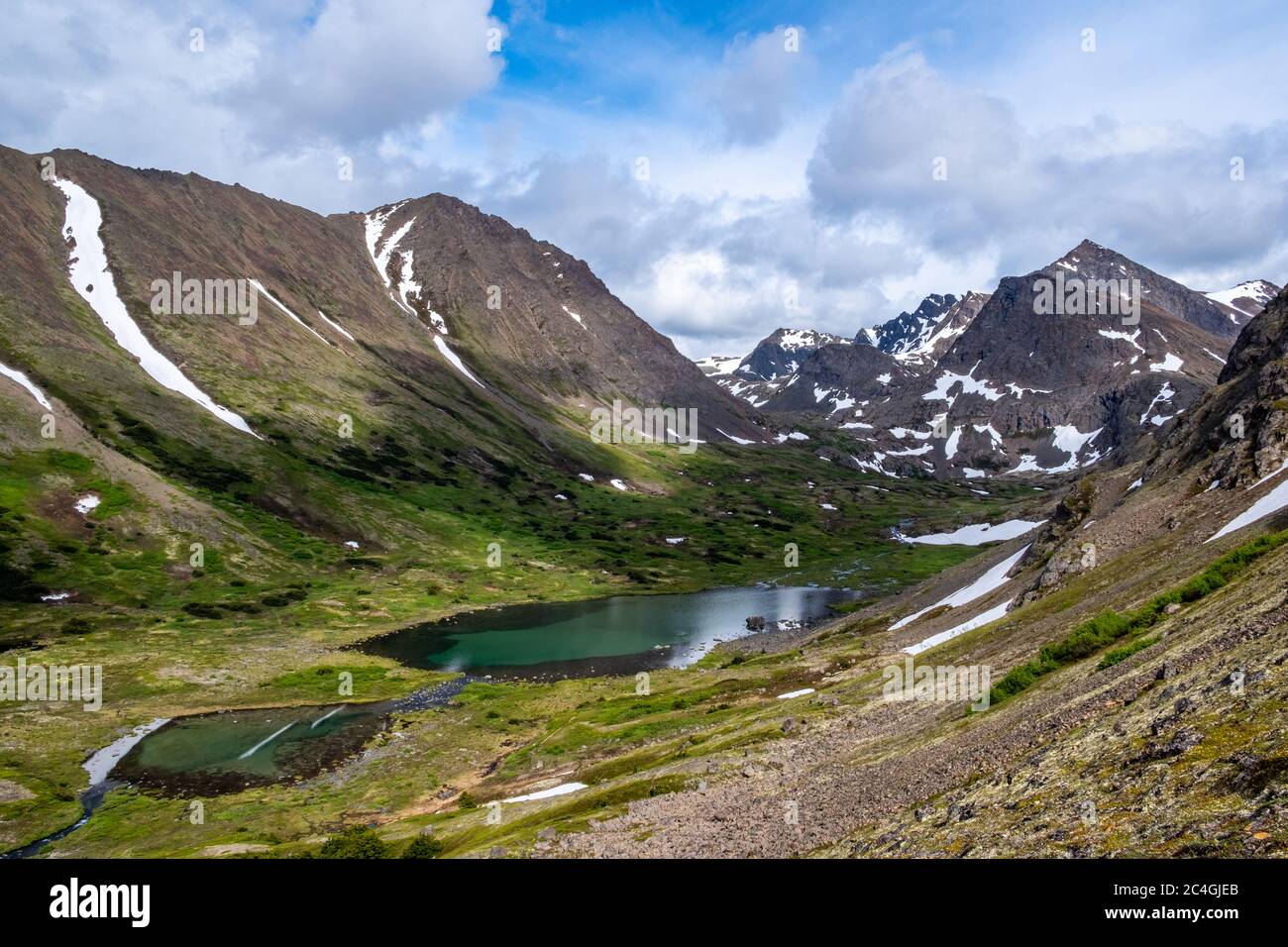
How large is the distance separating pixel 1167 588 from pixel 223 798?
6505 centimetres

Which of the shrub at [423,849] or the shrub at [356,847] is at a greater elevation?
the shrub at [356,847]

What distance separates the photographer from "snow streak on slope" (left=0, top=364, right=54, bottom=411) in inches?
5837

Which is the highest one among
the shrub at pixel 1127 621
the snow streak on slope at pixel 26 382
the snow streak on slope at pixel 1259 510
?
the snow streak on slope at pixel 26 382

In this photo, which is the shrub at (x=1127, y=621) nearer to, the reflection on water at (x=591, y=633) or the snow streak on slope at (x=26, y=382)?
the reflection on water at (x=591, y=633)

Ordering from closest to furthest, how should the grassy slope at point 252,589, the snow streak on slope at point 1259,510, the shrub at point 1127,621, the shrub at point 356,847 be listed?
the shrub at point 1127,621 < the shrub at point 356,847 < the snow streak on slope at point 1259,510 < the grassy slope at point 252,589

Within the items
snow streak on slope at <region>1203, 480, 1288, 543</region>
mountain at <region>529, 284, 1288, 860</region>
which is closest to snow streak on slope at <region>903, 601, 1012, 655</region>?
mountain at <region>529, 284, 1288, 860</region>

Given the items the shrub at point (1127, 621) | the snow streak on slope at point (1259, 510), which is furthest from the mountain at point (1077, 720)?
the snow streak on slope at point (1259, 510)

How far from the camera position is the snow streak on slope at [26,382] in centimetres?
14825

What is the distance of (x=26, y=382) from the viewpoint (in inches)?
6033

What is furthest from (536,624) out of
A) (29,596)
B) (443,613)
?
(29,596)

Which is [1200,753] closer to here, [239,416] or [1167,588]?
[1167,588]

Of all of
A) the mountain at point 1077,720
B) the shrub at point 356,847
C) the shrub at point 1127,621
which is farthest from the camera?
the shrub at point 356,847

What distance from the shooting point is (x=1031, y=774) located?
63.8ft

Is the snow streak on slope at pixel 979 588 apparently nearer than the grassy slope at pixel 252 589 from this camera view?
No
